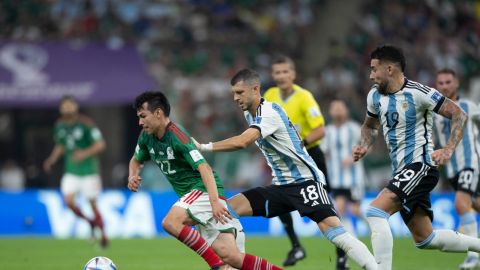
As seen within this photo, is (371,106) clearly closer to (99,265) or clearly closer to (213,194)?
(213,194)

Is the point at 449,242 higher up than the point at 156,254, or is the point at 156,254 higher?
the point at 449,242

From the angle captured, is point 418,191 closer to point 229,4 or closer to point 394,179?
point 394,179

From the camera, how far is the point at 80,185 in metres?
15.9

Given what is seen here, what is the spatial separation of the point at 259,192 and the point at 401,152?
4.66ft

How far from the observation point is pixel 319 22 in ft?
76.3

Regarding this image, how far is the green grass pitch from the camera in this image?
11438 millimetres

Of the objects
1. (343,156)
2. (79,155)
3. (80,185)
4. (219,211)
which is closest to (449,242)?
(219,211)

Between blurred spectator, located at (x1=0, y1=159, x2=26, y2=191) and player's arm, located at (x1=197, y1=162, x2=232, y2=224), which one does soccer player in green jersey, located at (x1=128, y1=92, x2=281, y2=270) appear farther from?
blurred spectator, located at (x1=0, y1=159, x2=26, y2=191)

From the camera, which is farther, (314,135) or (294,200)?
(314,135)

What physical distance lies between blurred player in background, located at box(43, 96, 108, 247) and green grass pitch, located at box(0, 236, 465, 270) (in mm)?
911

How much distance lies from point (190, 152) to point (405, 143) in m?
2.03

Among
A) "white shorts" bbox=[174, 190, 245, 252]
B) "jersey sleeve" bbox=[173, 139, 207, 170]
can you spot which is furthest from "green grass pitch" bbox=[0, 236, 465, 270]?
"jersey sleeve" bbox=[173, 139, 207, 170]

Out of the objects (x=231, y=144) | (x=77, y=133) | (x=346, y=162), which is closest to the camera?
(x=231, y=144)

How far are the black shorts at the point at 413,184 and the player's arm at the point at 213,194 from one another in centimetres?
162
